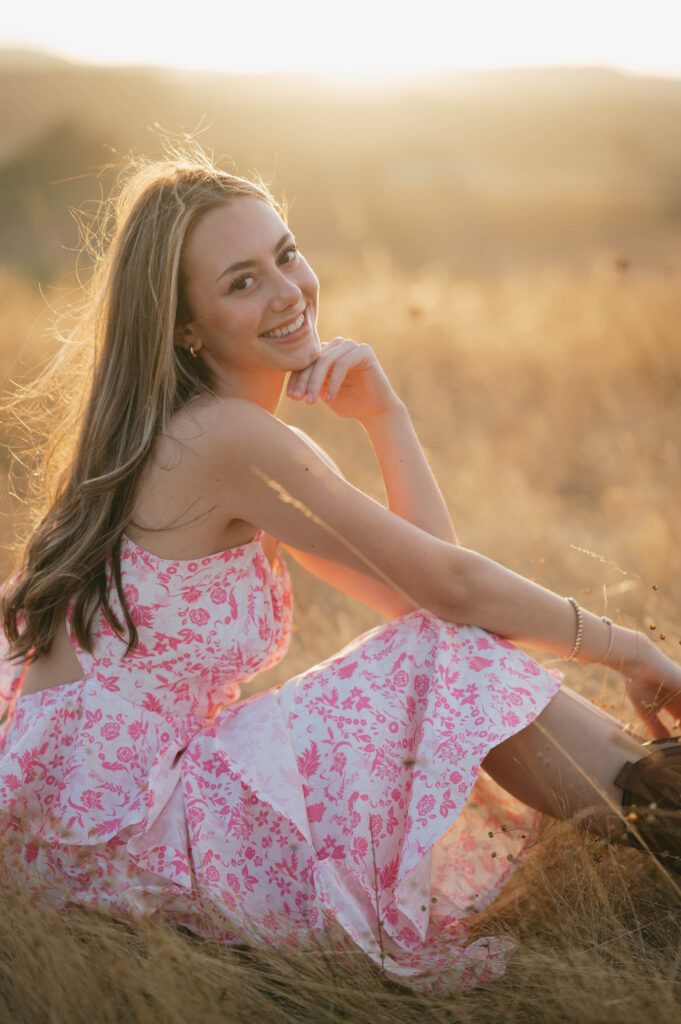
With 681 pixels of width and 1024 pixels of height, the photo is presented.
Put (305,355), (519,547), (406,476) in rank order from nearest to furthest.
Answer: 1. (305,355)
2. (406,476)
3. (519,547)

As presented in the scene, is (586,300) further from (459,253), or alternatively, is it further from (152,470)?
(459,253)

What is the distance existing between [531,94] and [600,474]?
111 ft

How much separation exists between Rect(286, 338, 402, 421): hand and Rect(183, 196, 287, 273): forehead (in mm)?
320

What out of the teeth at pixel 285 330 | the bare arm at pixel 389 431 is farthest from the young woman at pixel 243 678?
the bare arm at pixel 389 431

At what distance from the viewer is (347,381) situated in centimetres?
259

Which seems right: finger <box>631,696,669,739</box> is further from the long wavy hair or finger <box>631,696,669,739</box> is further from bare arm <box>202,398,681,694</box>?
the long wavy hair

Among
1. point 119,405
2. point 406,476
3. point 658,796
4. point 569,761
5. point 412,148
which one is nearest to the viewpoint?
point 658,796

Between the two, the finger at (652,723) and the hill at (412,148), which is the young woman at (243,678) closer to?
the finger at (652,723)

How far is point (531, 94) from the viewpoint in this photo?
113 ft

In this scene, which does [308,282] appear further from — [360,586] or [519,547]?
[519,547]

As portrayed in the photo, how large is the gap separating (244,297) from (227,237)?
0.15 m

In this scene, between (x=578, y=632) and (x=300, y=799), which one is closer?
(x=300, y=799)

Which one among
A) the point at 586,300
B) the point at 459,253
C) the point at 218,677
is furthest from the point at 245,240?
the point at 459,253

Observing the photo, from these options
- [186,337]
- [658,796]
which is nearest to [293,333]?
[186,337]
